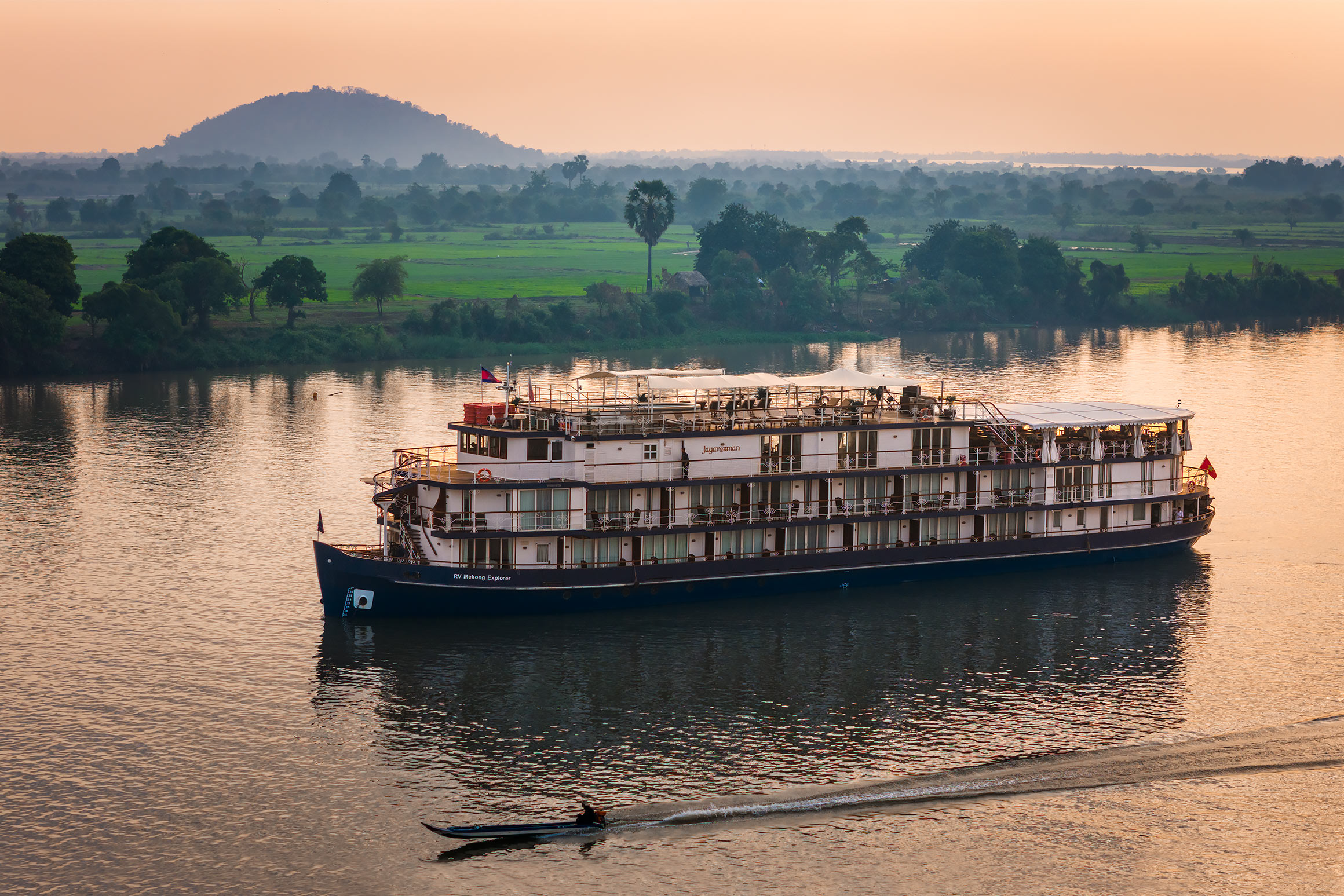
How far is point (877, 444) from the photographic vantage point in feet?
211

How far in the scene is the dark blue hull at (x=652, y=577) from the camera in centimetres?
5709

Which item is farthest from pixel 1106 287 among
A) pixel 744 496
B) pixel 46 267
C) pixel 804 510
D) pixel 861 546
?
pixel 744 496

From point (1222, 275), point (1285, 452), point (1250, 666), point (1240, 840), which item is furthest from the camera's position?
point (1222, 275)

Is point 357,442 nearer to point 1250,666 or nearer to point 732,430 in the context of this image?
point 732,430

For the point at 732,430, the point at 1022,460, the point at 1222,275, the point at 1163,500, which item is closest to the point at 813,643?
the point at 732,430

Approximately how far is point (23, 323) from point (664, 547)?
283 ft

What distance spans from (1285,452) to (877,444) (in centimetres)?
4234

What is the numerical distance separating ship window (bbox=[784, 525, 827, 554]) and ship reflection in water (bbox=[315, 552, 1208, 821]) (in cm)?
202

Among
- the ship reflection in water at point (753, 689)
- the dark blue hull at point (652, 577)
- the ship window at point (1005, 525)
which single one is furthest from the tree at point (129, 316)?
the ship window at point (1005, 525)

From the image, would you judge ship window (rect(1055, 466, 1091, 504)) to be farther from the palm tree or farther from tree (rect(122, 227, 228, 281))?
the palm tree

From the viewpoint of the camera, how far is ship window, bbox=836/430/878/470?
6372cm

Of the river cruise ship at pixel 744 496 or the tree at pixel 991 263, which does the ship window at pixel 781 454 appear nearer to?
the river cruise ship at pixel 744 496

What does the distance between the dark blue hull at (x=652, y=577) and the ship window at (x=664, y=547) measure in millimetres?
1052

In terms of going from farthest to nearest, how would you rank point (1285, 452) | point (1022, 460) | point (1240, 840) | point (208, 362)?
point (208, 362), point (1285, 452), point (1022, 460), point (1240, 840)
